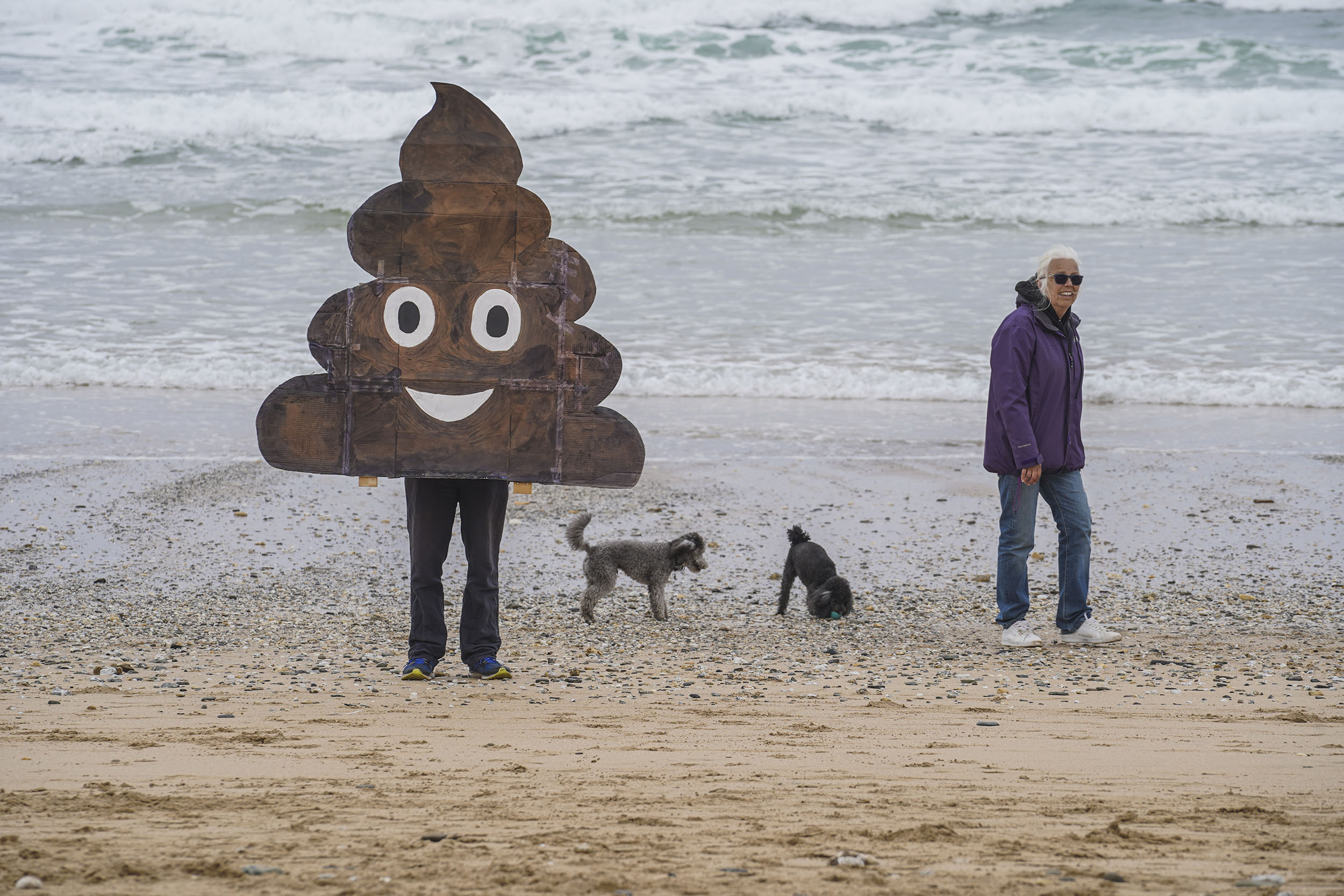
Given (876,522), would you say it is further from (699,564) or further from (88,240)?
(88,240)

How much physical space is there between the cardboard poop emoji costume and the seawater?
631 cm

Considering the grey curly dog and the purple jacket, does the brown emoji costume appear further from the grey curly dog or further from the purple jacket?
the purple jacket

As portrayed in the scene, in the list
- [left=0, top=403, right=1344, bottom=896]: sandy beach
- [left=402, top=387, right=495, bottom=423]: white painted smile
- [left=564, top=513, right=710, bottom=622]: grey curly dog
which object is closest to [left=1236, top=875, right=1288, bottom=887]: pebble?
[left=0, top=403, right=1344, bottom=896]: sandy beach

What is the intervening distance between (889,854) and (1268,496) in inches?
242

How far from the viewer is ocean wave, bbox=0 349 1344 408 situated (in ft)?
36.8

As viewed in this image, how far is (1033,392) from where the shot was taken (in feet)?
18.9

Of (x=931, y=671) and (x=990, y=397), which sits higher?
(x=990, y=397)

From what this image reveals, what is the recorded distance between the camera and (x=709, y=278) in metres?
15.6

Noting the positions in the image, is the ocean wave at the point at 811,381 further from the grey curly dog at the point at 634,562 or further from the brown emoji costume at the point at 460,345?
the brown emoji costume at the point at 460,345

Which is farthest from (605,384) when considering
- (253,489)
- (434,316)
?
(253,489)


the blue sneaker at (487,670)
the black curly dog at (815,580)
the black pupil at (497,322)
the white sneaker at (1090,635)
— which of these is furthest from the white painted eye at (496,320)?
the white sneaker at (1090,635)

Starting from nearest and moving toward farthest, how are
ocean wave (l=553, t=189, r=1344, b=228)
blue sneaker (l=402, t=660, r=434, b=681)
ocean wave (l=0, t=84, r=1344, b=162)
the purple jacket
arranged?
blue sneaker (l=402, t=660, r=434, b=681) → the purple jacket → ocean wave (l=553, t=189, r=1344, b=228) → ocean wave (l=0, t=84, r=1344, b=162)

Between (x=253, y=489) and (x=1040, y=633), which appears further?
(x=253, y=489)

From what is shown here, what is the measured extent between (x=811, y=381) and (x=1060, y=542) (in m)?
5.79
